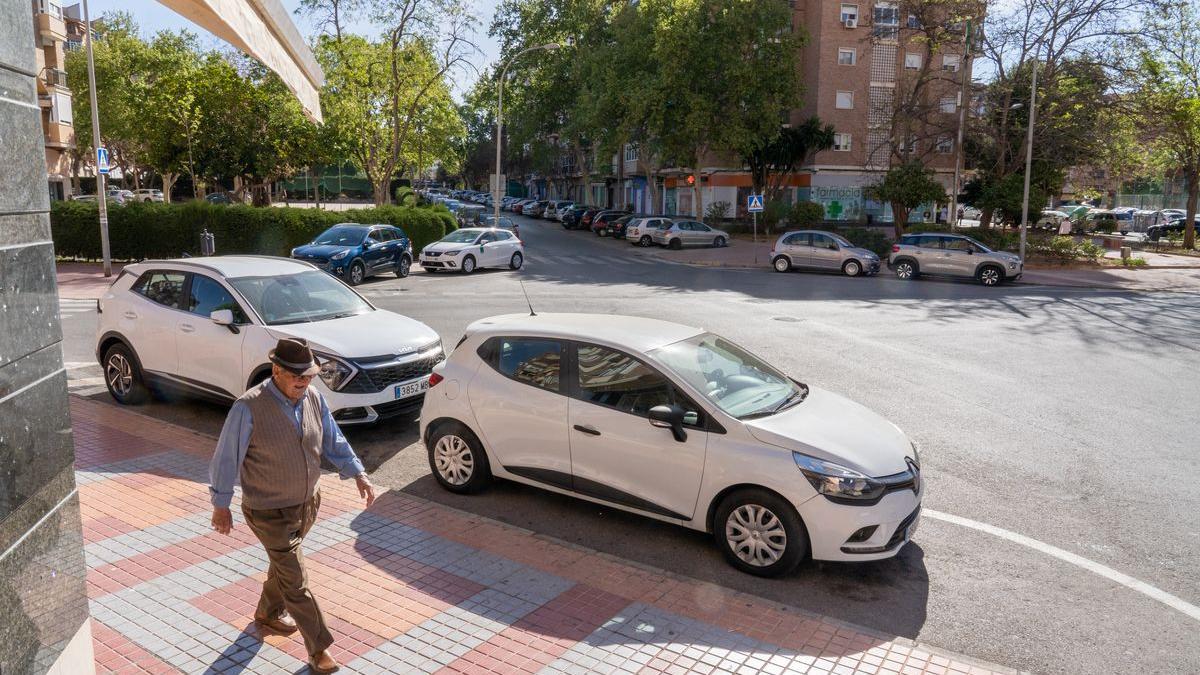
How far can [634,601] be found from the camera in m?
5.18

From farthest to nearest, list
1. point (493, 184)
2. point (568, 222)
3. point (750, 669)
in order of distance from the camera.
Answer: point (568, 222)
point (493, 184)
point (750, 669)

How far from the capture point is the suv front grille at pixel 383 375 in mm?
8164

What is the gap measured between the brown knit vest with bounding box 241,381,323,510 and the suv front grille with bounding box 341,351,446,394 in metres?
4.03

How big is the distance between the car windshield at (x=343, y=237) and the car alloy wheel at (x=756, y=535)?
19.9 m

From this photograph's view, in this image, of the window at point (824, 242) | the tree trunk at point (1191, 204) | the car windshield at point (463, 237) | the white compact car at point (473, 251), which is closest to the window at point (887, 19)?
the window at point (824, 242)

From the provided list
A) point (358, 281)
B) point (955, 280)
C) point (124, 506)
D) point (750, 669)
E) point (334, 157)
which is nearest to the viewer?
point (750, 669)

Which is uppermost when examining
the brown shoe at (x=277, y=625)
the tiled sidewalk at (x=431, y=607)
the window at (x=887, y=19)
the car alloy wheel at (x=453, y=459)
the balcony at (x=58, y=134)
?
the window at (x=887, y=19)

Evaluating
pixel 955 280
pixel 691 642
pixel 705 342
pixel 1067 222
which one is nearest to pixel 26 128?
pixel 691 642

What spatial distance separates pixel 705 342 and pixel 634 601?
2.44 m

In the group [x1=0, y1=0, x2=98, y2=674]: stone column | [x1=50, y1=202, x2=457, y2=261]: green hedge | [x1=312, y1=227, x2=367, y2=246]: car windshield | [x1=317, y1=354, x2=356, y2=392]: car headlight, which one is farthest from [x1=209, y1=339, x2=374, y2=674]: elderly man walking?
[x1=50, y1=202, x2=457, y2=261]: green hedge

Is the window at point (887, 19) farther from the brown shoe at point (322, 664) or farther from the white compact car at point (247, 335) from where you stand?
the brown shoe at point (322, 664)

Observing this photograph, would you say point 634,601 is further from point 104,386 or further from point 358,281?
point 358,281

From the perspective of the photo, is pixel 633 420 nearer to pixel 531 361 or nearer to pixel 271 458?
pixel 531 361

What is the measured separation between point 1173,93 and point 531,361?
133ft
